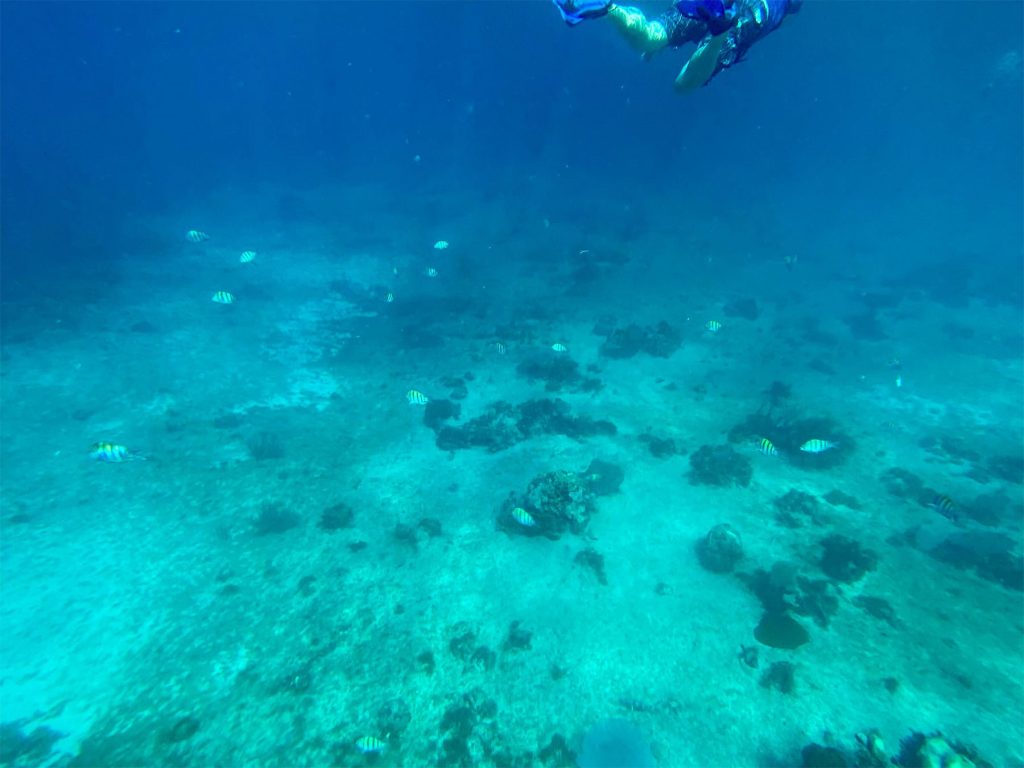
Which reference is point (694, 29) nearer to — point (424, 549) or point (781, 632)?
point (781, 632)

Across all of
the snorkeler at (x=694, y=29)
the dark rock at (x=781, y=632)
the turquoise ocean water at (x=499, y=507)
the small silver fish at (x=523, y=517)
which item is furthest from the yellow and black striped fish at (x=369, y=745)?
the snorkeler at (x=694, y=29)

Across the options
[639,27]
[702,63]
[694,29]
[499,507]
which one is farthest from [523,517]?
[694,29]

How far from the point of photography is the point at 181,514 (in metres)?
11.9

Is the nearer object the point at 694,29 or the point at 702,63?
the point at 702,63

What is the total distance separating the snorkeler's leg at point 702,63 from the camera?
5754mm

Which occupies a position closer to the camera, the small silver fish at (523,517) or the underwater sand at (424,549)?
the underwater sand at (424,549)

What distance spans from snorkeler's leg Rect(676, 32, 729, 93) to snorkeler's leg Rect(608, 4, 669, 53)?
480 millimetres

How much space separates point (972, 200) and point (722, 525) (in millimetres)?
114164

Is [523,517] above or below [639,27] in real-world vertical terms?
below

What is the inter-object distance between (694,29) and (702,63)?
1.91 ft

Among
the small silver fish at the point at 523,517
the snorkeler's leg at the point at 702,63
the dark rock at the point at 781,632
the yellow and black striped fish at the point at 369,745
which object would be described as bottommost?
the yellow and black striped fish at the point at 369,745

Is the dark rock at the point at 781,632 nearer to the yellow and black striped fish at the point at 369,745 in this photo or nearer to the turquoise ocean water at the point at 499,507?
the turquoise ocean water at the point at 499,507

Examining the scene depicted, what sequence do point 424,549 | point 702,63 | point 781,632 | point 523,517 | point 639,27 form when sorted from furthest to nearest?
1. point 424,549
2. point 523,517
3. point 781,632
4. point 639,27
5. point 702,63

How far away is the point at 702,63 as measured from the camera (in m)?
5.98
